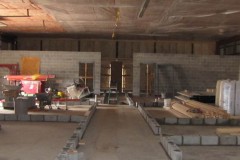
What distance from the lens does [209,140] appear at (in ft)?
22.8

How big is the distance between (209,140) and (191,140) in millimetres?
351

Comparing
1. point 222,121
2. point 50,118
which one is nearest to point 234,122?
point 222,121

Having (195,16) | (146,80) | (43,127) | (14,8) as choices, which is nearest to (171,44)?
(146,80)

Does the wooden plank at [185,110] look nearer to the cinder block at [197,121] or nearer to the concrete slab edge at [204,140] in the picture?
the cinder block at [197,121]

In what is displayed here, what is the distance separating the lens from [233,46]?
21.6 metres

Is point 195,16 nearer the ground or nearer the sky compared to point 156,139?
nearer the sky

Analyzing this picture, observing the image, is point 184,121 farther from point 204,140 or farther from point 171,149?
point 171,149

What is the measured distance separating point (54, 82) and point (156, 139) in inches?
489

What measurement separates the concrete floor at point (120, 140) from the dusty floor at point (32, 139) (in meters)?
0.53

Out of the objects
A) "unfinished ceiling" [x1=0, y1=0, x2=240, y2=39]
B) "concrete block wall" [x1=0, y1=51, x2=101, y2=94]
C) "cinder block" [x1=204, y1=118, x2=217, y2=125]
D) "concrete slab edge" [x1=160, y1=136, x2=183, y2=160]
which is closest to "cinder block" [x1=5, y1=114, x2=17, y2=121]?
"unfinished ceiling" [x1=0, y1=0, x2=240, y2=39]

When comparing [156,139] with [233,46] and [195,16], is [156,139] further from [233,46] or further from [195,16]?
[233,46]

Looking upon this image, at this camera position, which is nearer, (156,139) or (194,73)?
(156,139)

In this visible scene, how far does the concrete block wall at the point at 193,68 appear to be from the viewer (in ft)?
65.0

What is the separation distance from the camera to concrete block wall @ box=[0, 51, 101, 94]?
761 inches
